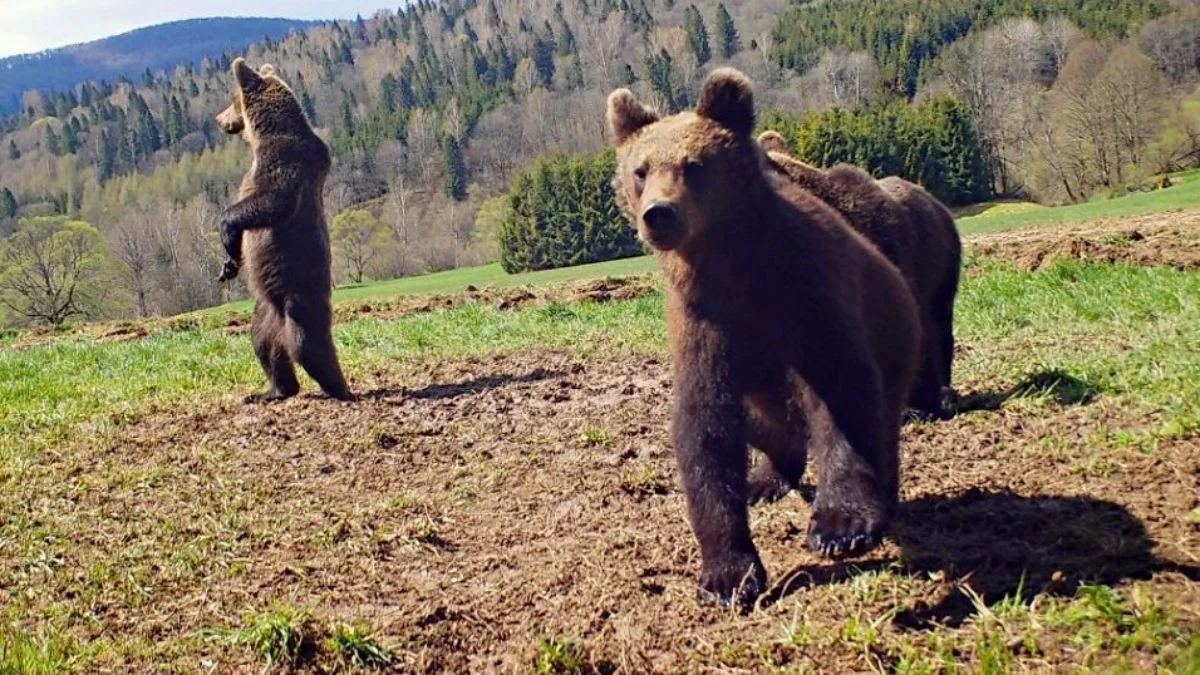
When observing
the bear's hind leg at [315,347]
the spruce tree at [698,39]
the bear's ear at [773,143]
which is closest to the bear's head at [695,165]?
the bear's ear at [773,143]

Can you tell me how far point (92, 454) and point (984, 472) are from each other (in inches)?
208

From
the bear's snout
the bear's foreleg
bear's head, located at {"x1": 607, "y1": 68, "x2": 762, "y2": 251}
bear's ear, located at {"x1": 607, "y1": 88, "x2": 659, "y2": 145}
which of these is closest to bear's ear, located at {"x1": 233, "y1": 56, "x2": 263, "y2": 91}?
bear's ear, located at {"x1": 607, "y1": 88, "x2": 659, "y2": 145}

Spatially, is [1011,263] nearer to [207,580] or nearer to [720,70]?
[720,70]

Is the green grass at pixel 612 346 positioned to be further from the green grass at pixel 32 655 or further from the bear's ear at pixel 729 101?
the green grass at pixel 32 655

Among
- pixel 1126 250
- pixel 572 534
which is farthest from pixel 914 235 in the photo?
pixel 1126 250

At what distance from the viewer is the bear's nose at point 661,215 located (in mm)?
3781

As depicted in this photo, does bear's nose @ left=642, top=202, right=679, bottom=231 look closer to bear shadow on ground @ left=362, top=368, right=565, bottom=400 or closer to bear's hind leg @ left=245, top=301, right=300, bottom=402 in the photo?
bear shadow on ground @ left=362, top=368, right=565, bottom=400

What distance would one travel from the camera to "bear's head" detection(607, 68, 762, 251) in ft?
12.7

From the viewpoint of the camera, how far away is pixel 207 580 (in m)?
4.49

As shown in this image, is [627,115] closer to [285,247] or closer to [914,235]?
[914,235]

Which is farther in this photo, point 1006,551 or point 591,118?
point 591,118

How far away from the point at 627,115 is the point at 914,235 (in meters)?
2.34

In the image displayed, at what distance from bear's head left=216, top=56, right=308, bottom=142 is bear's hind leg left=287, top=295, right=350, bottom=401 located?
5.49 ft

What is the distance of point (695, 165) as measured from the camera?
4023 mm
